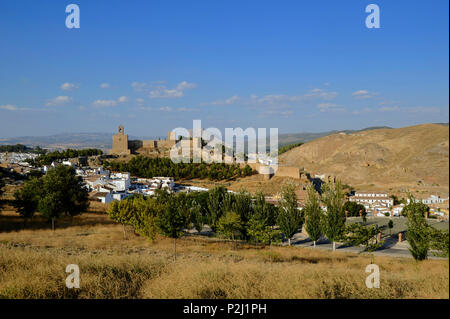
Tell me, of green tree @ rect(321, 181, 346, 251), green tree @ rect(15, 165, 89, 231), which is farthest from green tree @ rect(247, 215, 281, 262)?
green tree @ rect(15, 165, 89, 231)

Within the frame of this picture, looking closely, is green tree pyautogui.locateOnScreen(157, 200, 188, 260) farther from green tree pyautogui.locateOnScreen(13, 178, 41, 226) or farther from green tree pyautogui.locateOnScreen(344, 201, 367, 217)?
green tree pyautogui.locateOnScreen(344, 201, 367, 217)

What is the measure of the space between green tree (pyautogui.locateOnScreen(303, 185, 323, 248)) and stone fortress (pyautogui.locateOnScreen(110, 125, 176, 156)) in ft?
171

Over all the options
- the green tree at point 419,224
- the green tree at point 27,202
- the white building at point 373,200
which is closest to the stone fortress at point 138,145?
the white building at point 373,200

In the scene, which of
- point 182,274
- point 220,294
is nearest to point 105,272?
point 182,274

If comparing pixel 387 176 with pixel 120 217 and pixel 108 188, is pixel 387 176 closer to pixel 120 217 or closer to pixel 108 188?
pixel 108 188

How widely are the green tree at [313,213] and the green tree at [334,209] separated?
72 cm

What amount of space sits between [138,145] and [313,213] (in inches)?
2300

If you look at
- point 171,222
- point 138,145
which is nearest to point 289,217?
point 171,222

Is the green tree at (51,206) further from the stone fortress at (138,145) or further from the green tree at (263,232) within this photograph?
the stone fortress at (138,145)

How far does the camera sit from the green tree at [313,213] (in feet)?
57.2

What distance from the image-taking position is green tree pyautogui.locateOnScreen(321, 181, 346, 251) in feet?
49.2

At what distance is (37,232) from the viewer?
52.3ft
